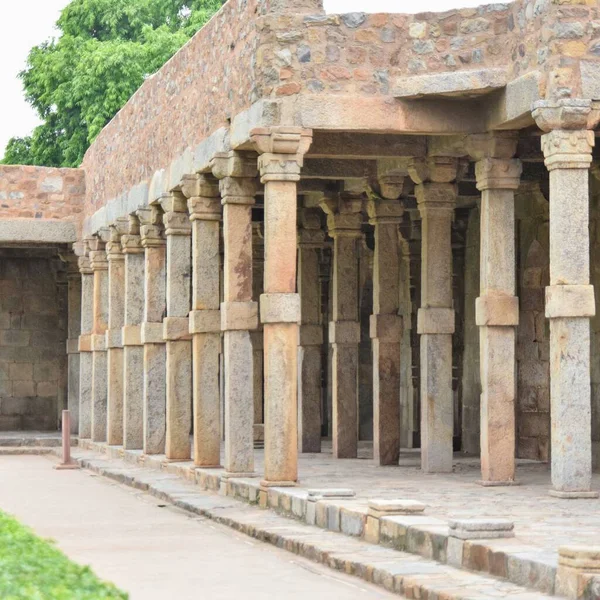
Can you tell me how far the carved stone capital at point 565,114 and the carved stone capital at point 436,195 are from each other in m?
3.25

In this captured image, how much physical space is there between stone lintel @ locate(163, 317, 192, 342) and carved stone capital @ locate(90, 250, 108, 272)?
20.5 feet

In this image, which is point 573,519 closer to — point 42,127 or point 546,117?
point 546,117

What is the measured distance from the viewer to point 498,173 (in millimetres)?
15656

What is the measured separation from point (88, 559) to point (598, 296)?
8479mm

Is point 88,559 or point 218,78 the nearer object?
point 88,559

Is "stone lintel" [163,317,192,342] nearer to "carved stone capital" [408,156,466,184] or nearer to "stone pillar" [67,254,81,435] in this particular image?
"carved stone capital" [408,156,466,184]

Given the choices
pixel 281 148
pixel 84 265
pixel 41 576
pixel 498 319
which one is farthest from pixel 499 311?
pixel 84 265

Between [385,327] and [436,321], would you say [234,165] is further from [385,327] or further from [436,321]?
[385,327]

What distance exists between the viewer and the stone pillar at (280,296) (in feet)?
50.3

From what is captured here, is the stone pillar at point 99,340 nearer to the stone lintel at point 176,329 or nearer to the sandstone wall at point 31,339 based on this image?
the sandstone wall at point 31,339

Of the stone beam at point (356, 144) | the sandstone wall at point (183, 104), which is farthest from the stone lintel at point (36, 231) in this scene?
the stone beam at point (356, 144)

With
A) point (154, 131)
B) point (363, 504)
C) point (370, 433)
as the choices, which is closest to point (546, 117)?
point (363, 504)

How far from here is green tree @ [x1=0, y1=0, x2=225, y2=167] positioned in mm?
41562

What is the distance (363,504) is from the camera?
43.0ft
